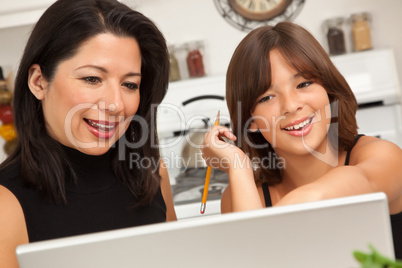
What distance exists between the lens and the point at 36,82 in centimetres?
105

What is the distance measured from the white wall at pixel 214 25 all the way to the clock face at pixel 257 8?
13cm

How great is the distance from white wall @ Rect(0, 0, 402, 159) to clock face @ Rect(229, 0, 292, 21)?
5.0 inches

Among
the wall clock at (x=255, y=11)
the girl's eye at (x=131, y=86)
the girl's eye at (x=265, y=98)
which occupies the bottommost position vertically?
the girl's eye at (x=265, y=98)

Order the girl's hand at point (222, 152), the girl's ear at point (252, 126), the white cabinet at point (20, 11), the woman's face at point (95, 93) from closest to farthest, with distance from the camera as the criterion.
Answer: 1. the woman's face at point (95, 93)
2. the girl's hand at point (222, 152)
3. the girl's ear at point (252, 126)
4. the white cabinet at point (20, 11)

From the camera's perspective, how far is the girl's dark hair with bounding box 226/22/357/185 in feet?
3.66

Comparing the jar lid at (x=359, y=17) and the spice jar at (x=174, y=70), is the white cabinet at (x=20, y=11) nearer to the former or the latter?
the spice jar at (x=174, y=70)

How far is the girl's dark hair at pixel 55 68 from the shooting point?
1000 mm

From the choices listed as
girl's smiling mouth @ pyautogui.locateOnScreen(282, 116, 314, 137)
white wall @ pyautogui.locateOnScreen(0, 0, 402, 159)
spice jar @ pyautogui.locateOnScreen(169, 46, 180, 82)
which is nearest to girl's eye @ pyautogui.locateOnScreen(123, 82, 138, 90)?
girl's smiling mouth @ pyautogui.locateOnScreen(282, 116, 314, 137)

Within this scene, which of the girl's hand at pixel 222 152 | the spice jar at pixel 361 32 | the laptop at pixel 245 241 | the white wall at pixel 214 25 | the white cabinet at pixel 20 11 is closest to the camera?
the laptop at pixel 245 241

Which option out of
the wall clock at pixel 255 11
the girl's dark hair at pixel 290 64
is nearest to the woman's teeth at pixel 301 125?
the girl's dark hair at pixel 290 64

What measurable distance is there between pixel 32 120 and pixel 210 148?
0.44 meters

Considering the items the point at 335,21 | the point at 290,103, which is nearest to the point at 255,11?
the point at 335,21

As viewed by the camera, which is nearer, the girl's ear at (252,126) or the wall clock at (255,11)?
the girl's ear at (252,126)

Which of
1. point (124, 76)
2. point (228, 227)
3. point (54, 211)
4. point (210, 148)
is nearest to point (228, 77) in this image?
point (210, 148)
